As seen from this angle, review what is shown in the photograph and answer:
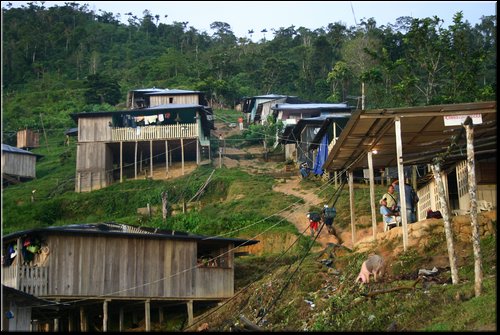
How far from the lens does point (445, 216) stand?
56.3 ft

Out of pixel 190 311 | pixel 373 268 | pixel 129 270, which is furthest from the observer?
pixel 190 311

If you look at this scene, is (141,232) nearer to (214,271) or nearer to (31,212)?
(214,271)

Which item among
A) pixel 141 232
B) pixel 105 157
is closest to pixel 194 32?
pixel 105 157

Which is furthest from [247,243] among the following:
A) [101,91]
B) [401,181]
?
[101,91]

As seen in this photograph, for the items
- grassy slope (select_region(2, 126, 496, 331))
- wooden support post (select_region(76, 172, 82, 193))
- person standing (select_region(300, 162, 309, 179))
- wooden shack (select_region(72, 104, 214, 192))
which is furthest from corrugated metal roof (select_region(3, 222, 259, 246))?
wooden support post (select_region(76, 172, 82, 193))

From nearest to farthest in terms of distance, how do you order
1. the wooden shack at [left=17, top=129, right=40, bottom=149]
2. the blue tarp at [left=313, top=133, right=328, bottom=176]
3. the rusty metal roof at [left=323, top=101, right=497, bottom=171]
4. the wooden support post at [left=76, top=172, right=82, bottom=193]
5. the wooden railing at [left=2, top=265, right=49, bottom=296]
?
the rusty metal roof at [left=323, top=101, right=497, bottom=171] < the wooden railing at [left=2, top=265, right=49, bottom=296] < the blue tarp at [left=313, top=133, right=328, bottom=176] < the wooden support post at [left=76, top=172, right=82, bottom=193] < the wooden shack at [left=17, top=129, right=40, bottom=149]

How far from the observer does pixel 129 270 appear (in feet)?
86.3

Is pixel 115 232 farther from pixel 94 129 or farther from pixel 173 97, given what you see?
pixel 173 97

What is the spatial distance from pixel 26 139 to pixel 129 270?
3349 centimetres

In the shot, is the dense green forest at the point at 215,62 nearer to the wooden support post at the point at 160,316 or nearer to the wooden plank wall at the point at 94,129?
the wooden plank wall at the point at 94,129

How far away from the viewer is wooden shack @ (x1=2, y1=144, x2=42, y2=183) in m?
48.5

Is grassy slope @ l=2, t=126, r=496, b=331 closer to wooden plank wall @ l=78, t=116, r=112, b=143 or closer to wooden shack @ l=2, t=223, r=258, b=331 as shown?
wooden shack @ l=2, t=223, r=258, b=331

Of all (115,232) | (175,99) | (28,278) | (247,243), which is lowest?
(28,278)

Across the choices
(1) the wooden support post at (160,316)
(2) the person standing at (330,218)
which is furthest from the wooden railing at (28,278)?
(2) the person standing at (330,218)
